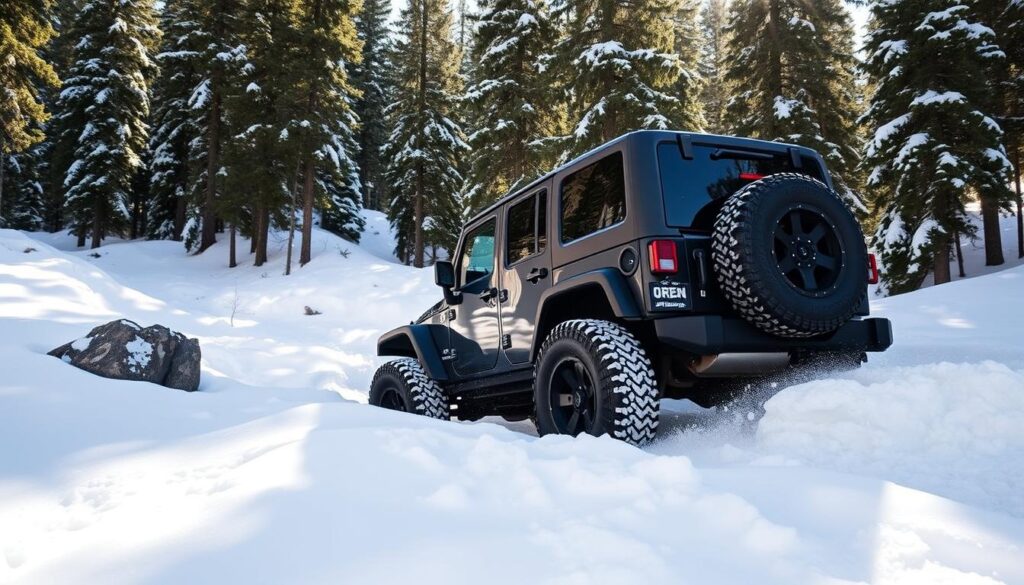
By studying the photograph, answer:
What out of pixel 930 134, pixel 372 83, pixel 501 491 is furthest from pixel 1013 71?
pixel 372 83

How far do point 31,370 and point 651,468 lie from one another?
14.1 feet

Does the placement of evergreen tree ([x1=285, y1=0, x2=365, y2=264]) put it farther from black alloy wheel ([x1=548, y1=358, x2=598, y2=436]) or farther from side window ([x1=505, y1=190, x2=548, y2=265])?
black alloy wheel ([x1=548, y1=358, x2=598, y2=436])

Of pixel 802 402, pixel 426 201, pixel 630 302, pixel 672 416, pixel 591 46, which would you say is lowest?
pixel 672 416

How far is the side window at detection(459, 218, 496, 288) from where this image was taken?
5.28m

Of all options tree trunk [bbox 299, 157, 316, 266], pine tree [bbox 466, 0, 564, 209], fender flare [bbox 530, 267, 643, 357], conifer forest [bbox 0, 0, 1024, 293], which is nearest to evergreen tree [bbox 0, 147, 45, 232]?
conifer forest [bbox 0, 0, 1024, 293]

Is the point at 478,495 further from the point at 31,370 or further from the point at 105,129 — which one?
the point at 105,129

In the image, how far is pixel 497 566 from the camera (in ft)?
5.26

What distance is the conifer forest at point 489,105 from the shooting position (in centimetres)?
1560

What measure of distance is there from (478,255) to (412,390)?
1397mm

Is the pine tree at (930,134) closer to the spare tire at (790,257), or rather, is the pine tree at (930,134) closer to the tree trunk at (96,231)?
the spare tire at (790,257)

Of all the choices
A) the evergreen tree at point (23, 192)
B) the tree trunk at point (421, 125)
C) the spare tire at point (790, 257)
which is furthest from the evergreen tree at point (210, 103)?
the spare tire at point (790, 257)

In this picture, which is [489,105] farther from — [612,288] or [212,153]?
[612,288]

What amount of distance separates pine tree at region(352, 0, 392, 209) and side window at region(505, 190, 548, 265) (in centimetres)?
3713

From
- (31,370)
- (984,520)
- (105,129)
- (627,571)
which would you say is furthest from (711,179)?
(105,129)
